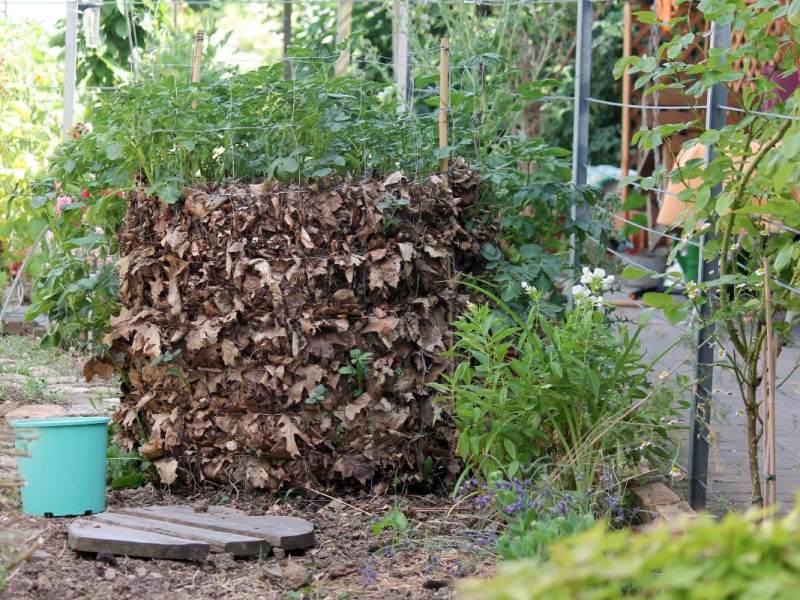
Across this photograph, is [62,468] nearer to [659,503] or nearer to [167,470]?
[167,470]

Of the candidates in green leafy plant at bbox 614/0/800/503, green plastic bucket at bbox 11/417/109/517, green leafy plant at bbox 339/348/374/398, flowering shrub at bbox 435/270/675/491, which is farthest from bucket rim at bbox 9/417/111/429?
green leafy plant at bbox 614/0/800/503

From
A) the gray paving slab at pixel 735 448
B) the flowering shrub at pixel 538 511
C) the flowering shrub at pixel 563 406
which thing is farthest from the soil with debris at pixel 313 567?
the gray paving slab at pixel 735 448

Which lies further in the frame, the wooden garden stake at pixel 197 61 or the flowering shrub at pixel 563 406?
the wooden garden stake at pixel 197 61

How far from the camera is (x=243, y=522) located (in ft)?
10.7

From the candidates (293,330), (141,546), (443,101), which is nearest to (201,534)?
(141,546)

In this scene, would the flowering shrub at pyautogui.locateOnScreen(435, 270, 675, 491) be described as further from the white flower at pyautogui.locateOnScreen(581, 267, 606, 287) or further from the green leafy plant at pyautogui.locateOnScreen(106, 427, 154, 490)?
the green leafy plant at pyautogui.locateOnScreen(106, 427, 154, 490)

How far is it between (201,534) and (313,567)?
1.18 feet

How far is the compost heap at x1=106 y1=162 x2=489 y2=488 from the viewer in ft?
11.9

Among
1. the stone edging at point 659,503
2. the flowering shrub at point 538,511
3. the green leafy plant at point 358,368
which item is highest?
the green leafy plant at point 358,368

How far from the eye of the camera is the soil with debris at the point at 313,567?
9.04 ft

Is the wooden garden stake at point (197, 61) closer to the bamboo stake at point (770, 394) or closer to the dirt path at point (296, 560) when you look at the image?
the dirt path at point (296, 560)

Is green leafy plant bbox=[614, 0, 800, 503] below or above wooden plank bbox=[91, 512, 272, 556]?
above

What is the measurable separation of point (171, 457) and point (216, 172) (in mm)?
1029

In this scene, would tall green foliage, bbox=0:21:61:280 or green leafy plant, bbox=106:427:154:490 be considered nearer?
green leafy plant, bbox=106:427:154:490
